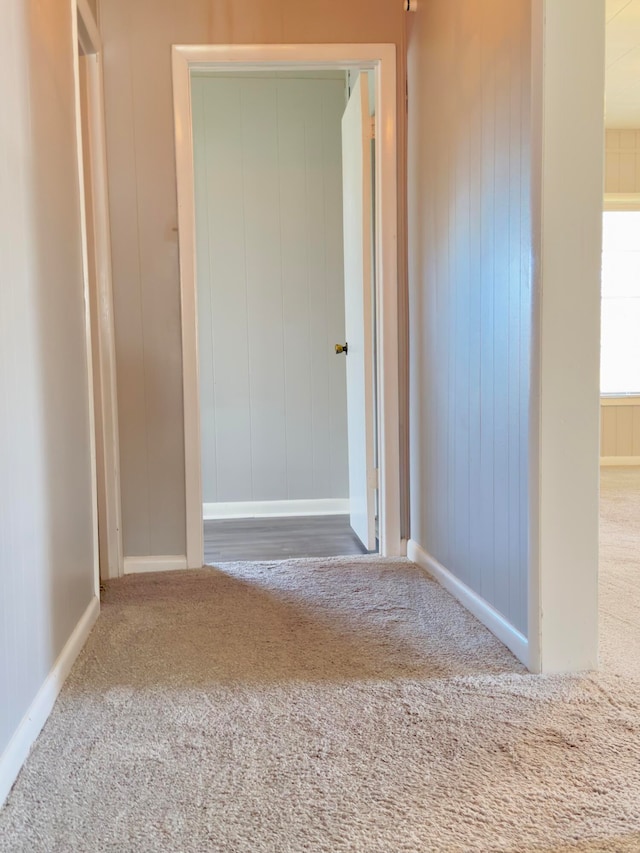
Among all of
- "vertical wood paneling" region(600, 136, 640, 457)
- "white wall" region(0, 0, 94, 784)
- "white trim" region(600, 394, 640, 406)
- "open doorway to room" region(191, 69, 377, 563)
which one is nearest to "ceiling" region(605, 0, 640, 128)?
"vertical wood paneling" region(600, 136, 640, 457)

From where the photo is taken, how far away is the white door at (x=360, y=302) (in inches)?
115

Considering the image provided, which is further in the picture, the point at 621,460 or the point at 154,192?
the point at 621,460

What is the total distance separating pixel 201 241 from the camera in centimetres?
398

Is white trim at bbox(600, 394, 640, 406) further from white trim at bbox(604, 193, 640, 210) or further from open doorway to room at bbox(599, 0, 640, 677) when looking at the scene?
white trim at bbox(604, 193, 640, 210)

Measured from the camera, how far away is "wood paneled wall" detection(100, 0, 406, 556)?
265 centimetres

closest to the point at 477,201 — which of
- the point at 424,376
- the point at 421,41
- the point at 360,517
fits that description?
the point at 424,376

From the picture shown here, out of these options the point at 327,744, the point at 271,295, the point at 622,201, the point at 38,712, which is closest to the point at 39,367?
the point at 38,712

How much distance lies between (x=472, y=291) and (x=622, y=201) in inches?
156

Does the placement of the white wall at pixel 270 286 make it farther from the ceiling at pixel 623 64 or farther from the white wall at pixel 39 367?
the white wall at pixel 39 367

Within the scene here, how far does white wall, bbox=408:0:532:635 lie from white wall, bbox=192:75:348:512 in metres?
1.32

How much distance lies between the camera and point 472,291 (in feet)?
6.83

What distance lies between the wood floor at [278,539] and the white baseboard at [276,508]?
0.39 feet

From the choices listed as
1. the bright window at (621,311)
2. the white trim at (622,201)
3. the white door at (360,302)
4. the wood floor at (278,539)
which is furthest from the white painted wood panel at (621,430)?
the white door at (360,302)

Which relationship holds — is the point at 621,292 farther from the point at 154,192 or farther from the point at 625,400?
the point at 154,192
